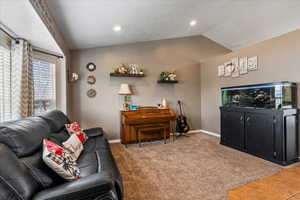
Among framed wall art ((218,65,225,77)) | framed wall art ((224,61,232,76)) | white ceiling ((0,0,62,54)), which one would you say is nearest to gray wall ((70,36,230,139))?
framed wall art ((218,65,225,77))

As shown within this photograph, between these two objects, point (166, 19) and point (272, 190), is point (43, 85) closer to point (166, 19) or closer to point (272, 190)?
point (166, 19)

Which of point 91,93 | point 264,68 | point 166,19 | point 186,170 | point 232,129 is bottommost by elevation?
point 186,170

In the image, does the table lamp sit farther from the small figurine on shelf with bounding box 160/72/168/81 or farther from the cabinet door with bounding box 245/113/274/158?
the cabinet door with bounding box 245/113/274/158

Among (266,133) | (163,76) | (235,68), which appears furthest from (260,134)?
(163,76)

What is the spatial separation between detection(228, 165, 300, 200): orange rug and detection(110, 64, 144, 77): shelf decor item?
11.0 feet

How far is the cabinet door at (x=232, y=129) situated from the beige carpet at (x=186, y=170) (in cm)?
17

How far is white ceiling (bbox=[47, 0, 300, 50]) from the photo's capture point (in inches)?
92.7

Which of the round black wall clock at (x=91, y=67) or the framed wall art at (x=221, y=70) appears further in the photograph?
the framed wall art at (x=221, y=70)

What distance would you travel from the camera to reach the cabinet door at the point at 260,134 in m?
2.62

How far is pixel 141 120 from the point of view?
365 centimetres

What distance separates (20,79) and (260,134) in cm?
420

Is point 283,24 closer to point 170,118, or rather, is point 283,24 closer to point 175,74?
point 175,74

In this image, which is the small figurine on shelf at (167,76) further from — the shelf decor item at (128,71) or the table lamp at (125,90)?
the table lamp at (125,90)

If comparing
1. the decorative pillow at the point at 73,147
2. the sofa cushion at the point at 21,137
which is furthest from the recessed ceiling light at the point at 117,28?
the sofa cushion at the point at 21,137
